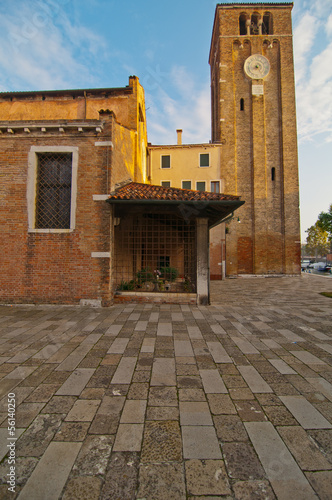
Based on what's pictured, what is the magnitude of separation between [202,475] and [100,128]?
787 centimetres

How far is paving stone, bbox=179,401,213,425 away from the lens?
225 centimetres

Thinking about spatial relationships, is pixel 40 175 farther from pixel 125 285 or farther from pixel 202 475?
pixel 202 475

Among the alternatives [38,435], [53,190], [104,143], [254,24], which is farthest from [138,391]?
[254,24]

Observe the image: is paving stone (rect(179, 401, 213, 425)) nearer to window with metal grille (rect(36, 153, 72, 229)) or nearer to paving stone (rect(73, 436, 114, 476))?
paving stone (rect(73, 436, 114, 476))

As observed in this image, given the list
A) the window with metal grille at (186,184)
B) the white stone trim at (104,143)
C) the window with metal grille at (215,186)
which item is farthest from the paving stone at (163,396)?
the window with metal grille at (215,186)

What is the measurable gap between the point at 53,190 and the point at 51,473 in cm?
711

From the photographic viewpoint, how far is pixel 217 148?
1991 cm

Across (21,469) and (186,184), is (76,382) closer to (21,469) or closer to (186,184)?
(21,469)

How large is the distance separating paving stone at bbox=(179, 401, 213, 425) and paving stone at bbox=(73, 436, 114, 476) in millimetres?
697

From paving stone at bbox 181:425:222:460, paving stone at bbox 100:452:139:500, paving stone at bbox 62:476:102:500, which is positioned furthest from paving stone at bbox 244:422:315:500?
paving stone at bbox 62:476:102:500

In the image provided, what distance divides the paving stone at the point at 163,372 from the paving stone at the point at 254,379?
927 mm

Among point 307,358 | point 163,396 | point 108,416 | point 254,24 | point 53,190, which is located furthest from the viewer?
point 254,24

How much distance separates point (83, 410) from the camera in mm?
2416

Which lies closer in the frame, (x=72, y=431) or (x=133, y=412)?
(x=72, y=431)
